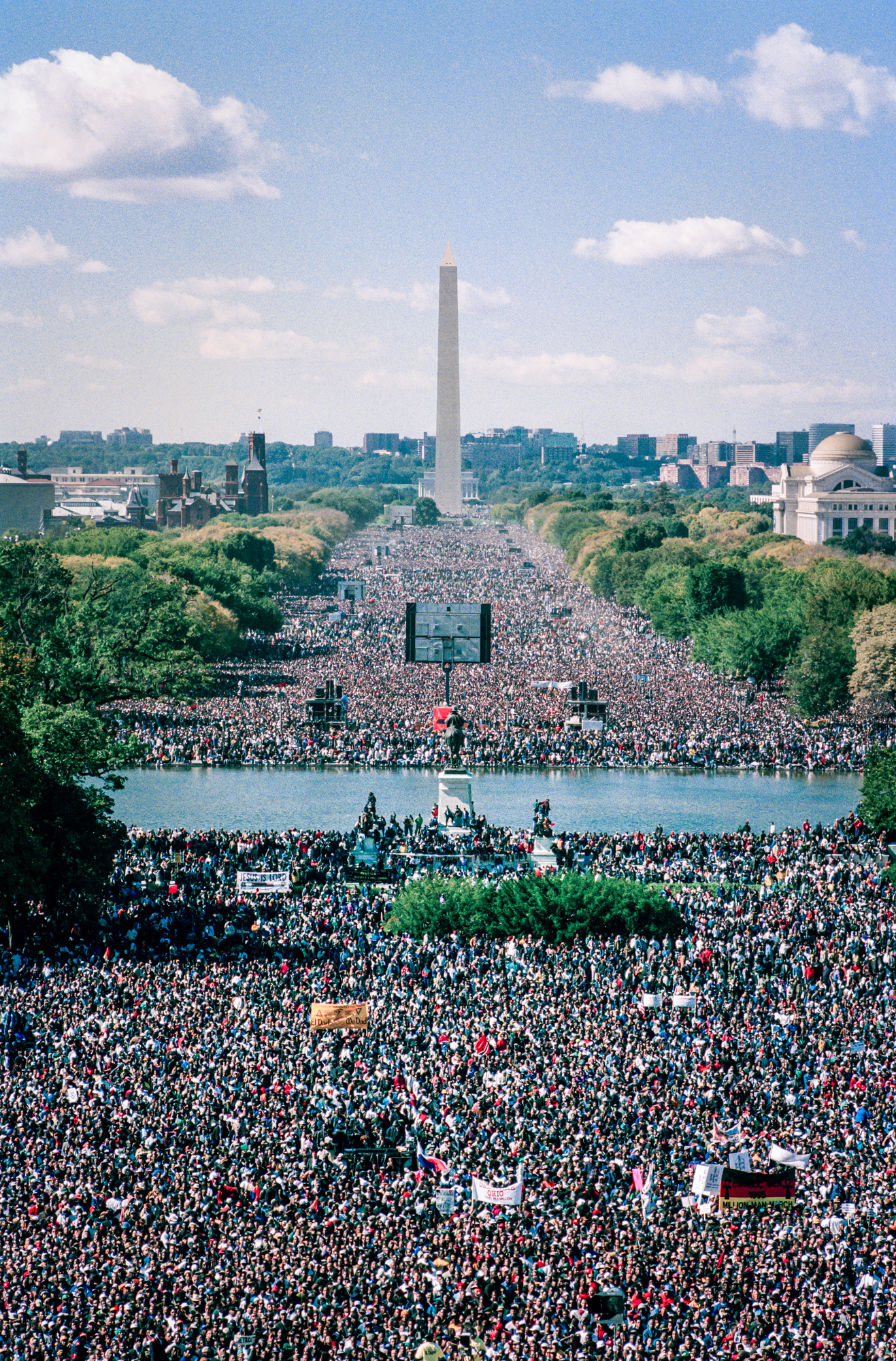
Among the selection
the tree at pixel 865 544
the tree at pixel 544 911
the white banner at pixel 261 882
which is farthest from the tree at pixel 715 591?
the tree at pixel 544 911

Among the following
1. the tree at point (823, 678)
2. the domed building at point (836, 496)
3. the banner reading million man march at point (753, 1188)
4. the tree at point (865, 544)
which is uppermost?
the domed building at point (836, 496)

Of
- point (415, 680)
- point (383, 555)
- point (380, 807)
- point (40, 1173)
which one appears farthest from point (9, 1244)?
point (383, 555)

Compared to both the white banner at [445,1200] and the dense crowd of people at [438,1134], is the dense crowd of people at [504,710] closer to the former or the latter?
the dense crowd of people at [438,1134]

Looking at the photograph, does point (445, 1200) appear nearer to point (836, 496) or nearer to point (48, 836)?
point (48, 836)

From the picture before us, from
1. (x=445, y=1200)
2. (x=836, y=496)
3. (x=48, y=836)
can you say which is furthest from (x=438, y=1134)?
(x=836, y=496)

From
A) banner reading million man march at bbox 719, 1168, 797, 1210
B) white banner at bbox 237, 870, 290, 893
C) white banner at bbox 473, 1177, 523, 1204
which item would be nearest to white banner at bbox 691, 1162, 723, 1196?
banner reading million man march at bbox 719, 1168, 797, 1210
